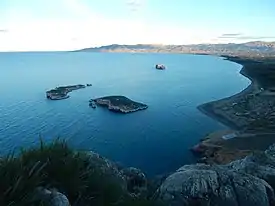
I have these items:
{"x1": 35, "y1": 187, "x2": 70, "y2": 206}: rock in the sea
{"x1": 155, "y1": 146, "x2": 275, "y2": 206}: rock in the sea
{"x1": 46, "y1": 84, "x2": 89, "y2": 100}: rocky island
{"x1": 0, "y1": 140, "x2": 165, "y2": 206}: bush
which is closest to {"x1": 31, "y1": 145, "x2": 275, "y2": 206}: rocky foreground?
{"x1": 155, "y1": 146, "x2": 275, "y2": 206}: rock in the sea

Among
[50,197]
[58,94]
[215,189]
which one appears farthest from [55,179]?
[58,94]

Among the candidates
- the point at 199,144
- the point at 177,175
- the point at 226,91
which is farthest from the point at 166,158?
the point at 226,91

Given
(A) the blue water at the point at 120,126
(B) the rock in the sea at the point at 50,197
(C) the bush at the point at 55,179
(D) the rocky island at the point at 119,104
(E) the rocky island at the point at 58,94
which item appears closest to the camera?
(C) the bush at the point at 55,179

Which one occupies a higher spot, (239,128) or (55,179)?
(55,179)

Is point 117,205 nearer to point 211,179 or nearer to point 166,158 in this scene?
point 211,179

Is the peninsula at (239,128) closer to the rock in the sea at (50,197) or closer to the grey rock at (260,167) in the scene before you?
the grey rock at (260,167)

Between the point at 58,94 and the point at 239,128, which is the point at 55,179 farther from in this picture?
the point at 58,94

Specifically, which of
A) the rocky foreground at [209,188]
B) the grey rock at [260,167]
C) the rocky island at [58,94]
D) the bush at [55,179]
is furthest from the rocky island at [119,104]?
the bush at [55,179]

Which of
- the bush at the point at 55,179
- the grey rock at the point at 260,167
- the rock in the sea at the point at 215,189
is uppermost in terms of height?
the bush at the point at 55,179

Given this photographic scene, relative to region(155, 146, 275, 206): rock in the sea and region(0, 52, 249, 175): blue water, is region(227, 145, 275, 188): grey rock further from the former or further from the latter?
region(0, 52, 249, 175): blue water

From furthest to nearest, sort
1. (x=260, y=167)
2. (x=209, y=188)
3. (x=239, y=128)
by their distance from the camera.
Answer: (x=239, y=128)
(x=260, y=167)
(x=209, y=188)
